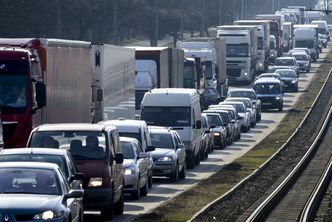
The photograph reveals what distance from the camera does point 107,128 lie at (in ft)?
85.8

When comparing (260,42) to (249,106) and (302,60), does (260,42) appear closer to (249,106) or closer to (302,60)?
(302,60)

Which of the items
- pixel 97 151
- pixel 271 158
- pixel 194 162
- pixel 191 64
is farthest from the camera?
pixel 191 64

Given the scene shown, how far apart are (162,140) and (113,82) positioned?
163 inches

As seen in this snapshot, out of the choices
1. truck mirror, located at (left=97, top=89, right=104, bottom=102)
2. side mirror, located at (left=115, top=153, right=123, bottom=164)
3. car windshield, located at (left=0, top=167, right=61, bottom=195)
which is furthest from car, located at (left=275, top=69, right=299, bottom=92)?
car windshield, located at (left=0, top=167, right=61, bottom=195)

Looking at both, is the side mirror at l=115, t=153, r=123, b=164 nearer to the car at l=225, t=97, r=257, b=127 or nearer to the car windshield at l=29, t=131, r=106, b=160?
the car windshield at l=29, t=131, r=106, b=160

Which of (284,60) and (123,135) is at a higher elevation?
(123,135)

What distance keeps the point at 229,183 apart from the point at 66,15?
40772mm

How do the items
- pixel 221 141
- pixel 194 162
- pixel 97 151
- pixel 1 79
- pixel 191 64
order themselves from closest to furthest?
pixel 97 151, pixel 1 79, pixel 194 162, pixel 221 141, pixel 191 64

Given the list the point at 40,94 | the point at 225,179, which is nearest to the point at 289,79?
the point at 225,179

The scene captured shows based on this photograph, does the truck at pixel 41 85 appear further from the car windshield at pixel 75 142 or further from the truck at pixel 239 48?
the truck at pixel 239 48

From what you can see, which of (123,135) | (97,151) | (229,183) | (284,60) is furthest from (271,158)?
(284,60)

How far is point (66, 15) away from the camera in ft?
253

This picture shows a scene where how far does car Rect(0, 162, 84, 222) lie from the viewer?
18594 millimetres

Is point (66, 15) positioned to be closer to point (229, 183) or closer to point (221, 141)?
point (221, 141)
